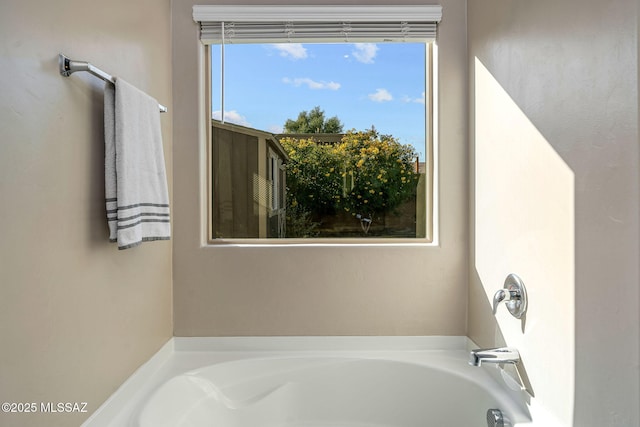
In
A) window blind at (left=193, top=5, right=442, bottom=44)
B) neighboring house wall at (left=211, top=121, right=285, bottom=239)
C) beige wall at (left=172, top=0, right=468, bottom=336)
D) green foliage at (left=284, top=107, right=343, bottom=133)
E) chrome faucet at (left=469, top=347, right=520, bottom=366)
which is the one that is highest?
window blind at (left=193, top=5, right=442, bottom=44)

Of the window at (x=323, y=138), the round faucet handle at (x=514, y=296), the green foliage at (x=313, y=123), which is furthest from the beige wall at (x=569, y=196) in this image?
the green foliage at (x=313, y=123)

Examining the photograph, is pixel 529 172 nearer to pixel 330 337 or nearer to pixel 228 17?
pixel 330 337

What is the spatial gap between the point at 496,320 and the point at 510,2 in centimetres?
131

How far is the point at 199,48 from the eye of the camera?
7.27ft

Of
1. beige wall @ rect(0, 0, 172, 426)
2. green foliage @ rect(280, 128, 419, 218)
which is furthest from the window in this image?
beige wall @ rect(0, 0, 172, 426)

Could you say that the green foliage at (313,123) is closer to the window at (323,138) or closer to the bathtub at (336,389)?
the window at (323,138)

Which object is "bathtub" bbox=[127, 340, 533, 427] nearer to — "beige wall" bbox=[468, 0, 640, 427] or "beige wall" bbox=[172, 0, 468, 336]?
"beige wall" bbox=[172, 0, 468, 336]

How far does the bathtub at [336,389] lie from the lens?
186cm

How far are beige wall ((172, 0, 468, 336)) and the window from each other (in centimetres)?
13

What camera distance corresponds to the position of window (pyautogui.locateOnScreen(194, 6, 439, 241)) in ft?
7.54

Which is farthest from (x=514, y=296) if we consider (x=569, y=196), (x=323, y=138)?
(x=323, y=138)

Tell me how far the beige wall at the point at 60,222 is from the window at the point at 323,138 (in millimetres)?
645

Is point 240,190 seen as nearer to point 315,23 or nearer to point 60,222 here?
point 315,23

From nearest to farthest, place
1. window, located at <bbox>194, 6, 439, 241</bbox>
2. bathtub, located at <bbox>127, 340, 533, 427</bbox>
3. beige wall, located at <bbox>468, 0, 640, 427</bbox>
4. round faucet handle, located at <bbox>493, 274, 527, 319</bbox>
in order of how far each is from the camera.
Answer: beige wall, located at <bbox>468, 0, 640, 427</bbox> → round faucet handle, located at <bbox>493, 274, 527, 319</bbox> → bathtub, located at <bbox>127, 340, 533, 427</bbox> → window, located at <bbox>194, 6, 439, 241</bbox>
